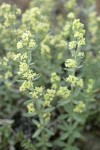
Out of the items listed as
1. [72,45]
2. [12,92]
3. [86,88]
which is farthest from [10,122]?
[72,45]

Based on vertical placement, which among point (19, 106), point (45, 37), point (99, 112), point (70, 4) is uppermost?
point (70, 4)

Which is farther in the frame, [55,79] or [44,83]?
[44,83]

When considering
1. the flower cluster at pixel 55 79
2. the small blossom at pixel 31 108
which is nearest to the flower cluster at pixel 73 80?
the flower cluster at pixel 55 79

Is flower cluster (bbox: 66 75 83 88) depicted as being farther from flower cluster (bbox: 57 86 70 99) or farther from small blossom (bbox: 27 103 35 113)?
small blossom (bbox: 27 103 35 113)

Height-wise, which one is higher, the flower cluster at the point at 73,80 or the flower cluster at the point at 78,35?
the flower cluster at the point at 78,35

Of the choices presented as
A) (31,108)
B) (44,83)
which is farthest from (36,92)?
(44,83)

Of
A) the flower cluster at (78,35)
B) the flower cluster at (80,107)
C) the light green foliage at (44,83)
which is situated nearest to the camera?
the flower cluster at (78,35)

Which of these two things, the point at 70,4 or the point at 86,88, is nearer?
the point at 86,88

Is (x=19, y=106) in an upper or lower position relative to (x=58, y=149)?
upper

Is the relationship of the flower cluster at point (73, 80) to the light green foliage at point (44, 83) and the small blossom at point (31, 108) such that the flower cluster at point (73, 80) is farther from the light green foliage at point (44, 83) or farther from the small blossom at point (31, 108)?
the small blossom at point (31, 108)

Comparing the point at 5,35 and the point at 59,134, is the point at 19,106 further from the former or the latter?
the point at 5,35

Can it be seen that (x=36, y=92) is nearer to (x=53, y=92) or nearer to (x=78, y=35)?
(x=53, y=92)
